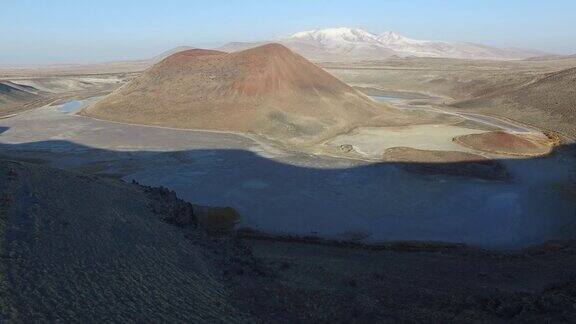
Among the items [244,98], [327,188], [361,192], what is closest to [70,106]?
[244,98]

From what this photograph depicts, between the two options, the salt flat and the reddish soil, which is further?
the reddish soil

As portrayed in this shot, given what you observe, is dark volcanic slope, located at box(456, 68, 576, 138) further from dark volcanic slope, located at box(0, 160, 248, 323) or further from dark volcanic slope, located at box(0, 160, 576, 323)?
dark volcanic slope, located at box(0, 160, 248, 323)

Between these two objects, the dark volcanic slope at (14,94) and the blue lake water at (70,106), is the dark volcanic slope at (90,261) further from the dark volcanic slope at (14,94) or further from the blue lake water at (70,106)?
the dark volcanic slope at (14,94)

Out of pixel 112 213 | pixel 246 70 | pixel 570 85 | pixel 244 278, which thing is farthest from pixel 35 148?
pixel 570 85

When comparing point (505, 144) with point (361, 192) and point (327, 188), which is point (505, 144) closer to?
point (361, 192)

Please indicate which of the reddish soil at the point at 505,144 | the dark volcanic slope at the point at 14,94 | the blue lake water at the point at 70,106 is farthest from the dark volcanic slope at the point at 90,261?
the dark volcanic slope at the point at 14,94

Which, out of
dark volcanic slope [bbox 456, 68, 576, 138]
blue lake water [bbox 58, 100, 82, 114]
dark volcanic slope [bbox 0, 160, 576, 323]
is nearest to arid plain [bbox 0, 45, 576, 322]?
dark volcanic slope [bbox 0, 160, 576, 323]

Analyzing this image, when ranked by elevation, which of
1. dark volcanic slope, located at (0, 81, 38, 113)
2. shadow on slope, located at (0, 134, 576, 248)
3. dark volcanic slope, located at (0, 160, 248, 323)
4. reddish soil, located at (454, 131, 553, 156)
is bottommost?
shadow on slope, located at (0, 134, 576, 248)
